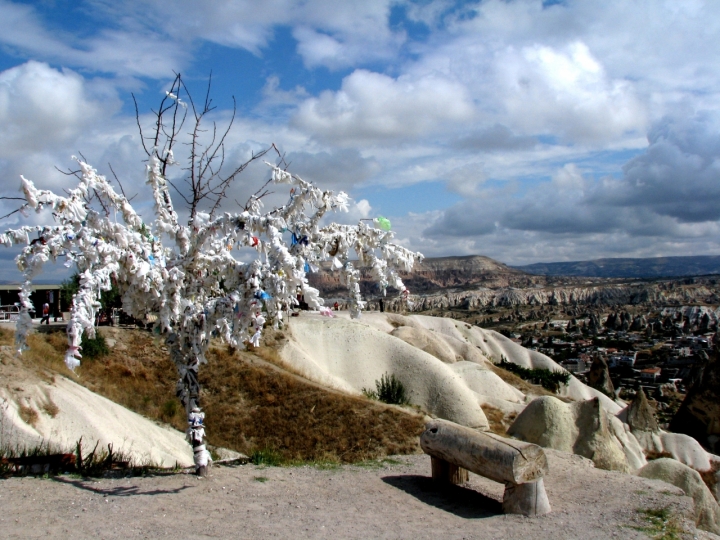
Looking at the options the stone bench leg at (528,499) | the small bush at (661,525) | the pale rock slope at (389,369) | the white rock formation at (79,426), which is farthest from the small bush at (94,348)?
the small bush at (661,525)

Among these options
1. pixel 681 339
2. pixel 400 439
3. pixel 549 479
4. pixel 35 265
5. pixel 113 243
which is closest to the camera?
pixel 35 265

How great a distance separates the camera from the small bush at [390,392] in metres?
20.2

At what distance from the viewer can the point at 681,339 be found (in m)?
87.3

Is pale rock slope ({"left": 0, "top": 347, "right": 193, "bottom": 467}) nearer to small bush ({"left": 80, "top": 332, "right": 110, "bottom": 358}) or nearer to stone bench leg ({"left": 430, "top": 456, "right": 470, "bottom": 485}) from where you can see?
small bush ({"left": 80, "top": 332, "right": 110, "bottom": 358})

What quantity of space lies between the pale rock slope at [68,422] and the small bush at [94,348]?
404 centimetres

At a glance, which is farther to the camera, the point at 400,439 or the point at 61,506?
the point at 400,439

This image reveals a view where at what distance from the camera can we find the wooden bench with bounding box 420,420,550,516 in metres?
8.77

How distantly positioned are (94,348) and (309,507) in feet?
44.1

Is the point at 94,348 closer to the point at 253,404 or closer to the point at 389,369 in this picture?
the point at 253,404

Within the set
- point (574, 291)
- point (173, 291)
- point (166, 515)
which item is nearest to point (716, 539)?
point (166, 515)

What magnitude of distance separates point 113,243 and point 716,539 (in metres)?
9.68

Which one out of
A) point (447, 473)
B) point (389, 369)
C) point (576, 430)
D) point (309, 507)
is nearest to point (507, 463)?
point (447, 473)

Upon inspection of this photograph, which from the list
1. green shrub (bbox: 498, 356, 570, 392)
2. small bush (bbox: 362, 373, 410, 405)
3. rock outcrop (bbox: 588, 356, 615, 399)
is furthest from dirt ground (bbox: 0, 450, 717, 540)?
rock outcrop (bbox: 588, 356, 615, 399)

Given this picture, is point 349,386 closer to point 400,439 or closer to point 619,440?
point 400,439
